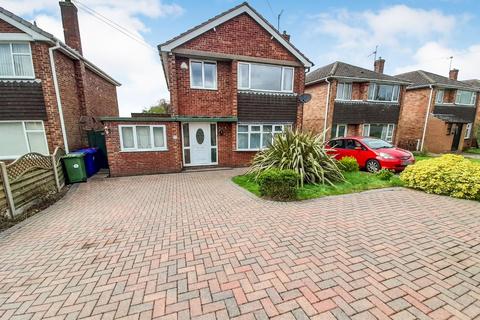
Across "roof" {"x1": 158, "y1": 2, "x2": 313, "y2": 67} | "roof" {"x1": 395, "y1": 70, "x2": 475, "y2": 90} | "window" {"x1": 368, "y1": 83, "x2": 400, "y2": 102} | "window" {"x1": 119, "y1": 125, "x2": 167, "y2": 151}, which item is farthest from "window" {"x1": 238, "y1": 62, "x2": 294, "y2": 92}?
"roof" {"x1": 395, "y1": 70, "x2": 475, "y2": 90}

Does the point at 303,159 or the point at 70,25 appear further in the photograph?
the point at 70,25

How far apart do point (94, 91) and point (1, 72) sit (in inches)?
175

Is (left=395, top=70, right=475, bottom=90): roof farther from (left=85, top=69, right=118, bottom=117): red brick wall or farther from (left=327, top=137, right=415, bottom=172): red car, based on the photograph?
(left=85, top=69, right=118, bottom=117): red brick wall

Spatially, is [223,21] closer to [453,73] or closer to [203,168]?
[203,168]

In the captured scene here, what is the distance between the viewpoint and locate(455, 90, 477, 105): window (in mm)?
18116

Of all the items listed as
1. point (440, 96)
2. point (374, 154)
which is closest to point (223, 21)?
point (374, 154)

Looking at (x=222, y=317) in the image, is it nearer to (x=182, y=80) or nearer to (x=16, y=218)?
(x=16, y=218)

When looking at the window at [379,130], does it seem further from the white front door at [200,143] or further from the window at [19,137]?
the window at [19,137]

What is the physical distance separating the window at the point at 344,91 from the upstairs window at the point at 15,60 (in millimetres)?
16152

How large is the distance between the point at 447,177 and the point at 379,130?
11.2 meters

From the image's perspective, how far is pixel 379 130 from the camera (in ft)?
51.0

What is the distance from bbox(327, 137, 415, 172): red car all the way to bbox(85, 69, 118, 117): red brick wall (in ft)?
41.8

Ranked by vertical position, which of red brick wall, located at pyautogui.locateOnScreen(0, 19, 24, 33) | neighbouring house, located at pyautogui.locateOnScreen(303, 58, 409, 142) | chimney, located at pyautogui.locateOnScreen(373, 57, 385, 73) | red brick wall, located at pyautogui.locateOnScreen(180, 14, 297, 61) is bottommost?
neighbouring house, located at pyautogui.locateOnScreen(303, 58, 409, 142)

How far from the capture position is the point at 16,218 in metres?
4.75
